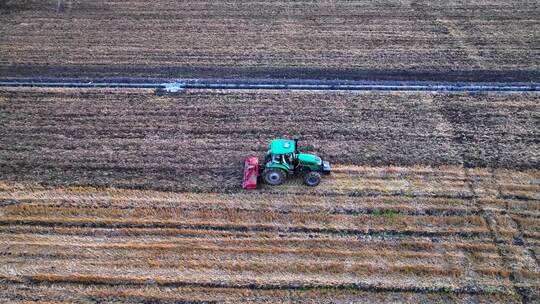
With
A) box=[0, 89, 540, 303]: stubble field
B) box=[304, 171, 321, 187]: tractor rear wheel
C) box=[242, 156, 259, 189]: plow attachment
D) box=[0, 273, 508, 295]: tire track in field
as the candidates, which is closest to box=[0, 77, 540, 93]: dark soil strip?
box=[0, 89, 540, 303]: stubble field

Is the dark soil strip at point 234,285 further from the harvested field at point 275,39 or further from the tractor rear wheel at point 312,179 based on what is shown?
the harvested field at point 275,39

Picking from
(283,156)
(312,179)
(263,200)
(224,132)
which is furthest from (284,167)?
(224,132)

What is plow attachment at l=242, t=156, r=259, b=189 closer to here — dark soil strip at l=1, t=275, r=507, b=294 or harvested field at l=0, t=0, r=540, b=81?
dark soil strip at l=1, t=275, r=507, b=294

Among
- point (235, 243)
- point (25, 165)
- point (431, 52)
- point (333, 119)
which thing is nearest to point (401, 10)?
point (431, 52)

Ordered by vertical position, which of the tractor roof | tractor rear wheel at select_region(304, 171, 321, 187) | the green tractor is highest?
the tractor roof

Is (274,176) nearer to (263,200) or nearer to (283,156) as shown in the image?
(283,156)

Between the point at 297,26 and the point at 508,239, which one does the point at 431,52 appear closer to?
the point at 297,26

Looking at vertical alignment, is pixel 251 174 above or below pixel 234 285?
above
